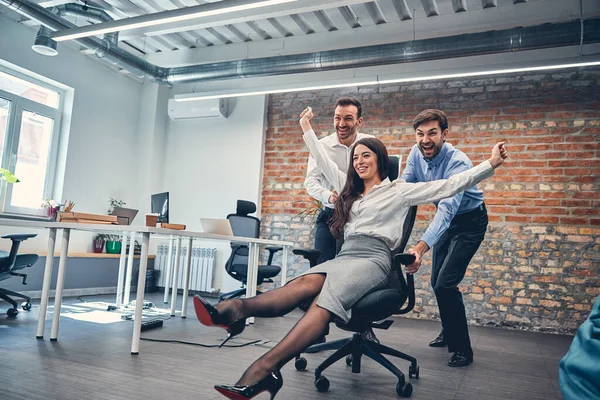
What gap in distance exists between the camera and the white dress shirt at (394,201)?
83.5 inches

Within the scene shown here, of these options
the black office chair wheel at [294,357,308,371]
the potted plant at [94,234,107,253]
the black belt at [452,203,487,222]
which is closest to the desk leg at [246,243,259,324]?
the black office chair wheel at [294,357,308,371]

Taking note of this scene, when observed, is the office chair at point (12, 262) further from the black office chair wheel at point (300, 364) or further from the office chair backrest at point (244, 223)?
the black office chair wheel at point (300, 364)

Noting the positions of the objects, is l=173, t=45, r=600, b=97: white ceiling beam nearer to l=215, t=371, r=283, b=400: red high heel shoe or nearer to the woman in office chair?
the woman in office chair

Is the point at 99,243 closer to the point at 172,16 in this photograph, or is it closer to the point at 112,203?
the point at 112,203

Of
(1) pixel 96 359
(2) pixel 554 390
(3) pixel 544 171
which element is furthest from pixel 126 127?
(2) pixel 554 390

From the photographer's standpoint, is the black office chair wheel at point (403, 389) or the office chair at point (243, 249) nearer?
the black office chair wheel at point (403, 389)

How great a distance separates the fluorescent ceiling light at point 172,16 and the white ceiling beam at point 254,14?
29.3 inches

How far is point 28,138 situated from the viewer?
220 inches

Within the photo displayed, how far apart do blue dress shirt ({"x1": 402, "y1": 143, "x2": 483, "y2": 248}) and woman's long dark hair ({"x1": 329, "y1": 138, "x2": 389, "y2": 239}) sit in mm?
505

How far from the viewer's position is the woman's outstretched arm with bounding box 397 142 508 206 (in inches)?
82.8

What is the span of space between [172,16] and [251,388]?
3.42 meters

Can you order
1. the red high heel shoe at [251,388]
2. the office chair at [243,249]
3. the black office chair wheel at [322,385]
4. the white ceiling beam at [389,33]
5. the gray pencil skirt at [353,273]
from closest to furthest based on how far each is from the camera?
1. the red high heel shoe at [251,388]
2. the gray pencil skirt at [353,273]
3. the black office chair wheel at [322,385]
4. the office chair at [243,249]
5. the white ceiling beam at [389,33]

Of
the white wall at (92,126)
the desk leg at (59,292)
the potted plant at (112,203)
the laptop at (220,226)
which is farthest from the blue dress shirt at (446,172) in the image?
the potted plant at (112,203)

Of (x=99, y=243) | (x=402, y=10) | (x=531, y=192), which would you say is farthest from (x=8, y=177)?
(x=531, y=192)
